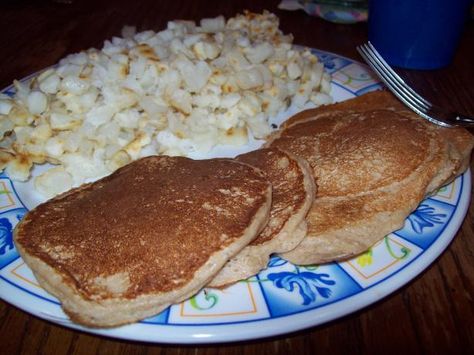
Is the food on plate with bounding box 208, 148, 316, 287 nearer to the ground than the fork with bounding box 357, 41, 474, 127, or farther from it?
nearer to the ground

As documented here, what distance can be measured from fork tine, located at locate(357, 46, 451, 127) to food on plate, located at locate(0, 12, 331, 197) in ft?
0.92

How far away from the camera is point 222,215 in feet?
4.26

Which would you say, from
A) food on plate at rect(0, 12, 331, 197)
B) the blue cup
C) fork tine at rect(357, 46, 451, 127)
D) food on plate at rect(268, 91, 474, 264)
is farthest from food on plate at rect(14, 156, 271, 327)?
the blue cup

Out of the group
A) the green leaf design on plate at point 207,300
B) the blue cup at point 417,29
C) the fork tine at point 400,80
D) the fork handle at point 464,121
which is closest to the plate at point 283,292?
the green leaf design on plate at point 207,300

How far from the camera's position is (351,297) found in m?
1.19

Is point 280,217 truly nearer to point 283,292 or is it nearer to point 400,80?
point 283,292

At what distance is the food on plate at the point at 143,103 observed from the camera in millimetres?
1814

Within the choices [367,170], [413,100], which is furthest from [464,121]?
[367,170]

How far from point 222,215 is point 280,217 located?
0.18m

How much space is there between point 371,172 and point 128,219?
32.1 inches

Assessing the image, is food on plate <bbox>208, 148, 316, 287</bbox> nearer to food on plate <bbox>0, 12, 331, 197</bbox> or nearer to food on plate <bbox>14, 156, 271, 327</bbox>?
food on plate <bbox>14, 156, 271, 327</bbox>

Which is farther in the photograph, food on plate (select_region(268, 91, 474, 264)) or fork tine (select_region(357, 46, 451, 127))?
fork tine (select_region(357, 46, 451, 127))

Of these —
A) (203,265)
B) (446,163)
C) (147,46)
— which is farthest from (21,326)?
(446,163)

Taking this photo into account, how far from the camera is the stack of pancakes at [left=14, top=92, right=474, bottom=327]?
1.18m
